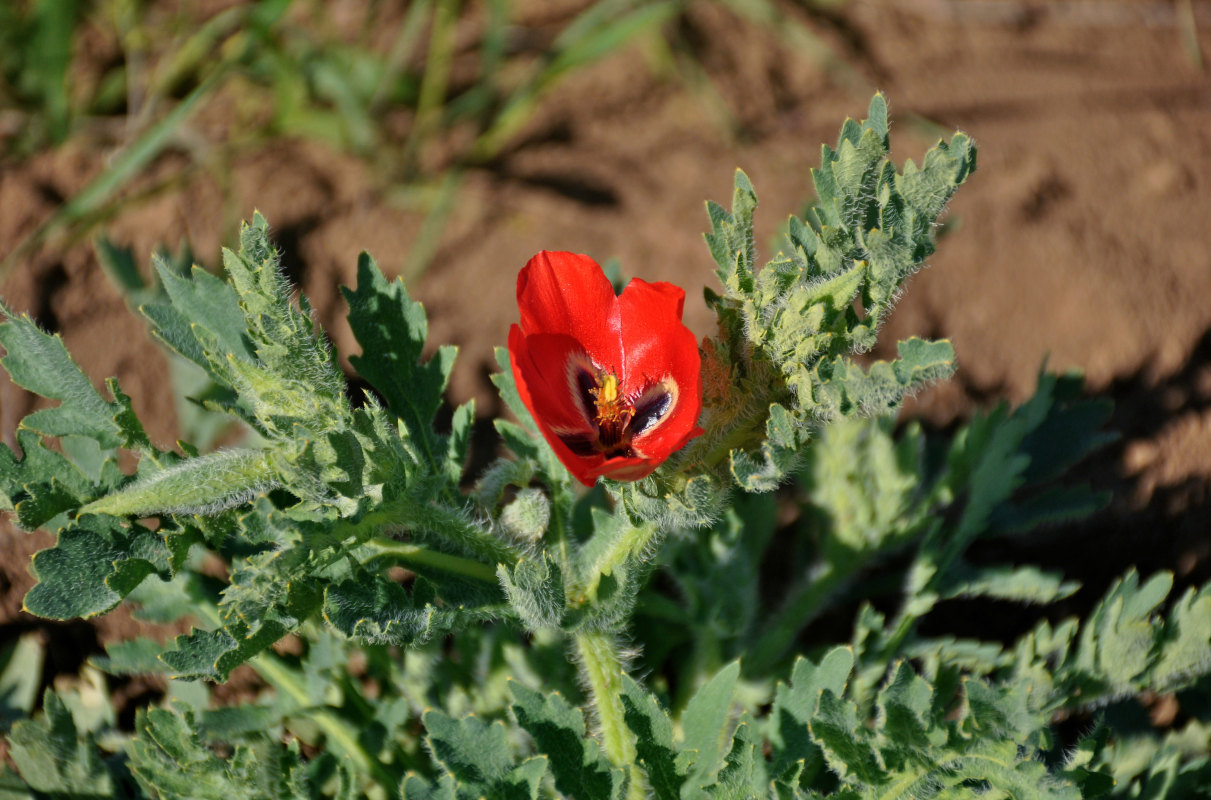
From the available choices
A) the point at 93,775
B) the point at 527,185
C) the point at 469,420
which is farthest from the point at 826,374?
the point at 527,185

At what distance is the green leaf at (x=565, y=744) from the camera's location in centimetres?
216

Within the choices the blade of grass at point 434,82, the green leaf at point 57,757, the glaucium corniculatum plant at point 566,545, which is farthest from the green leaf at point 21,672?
the blade of grass at point 434,82

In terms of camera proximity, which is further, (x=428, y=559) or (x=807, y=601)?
(x=807, y=601)

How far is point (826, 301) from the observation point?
1885mm

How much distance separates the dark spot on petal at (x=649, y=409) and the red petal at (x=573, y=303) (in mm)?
107

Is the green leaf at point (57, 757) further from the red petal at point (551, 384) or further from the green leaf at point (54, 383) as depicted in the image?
the red petal at point (551, 384)

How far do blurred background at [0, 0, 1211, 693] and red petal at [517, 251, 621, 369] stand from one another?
1.65 m

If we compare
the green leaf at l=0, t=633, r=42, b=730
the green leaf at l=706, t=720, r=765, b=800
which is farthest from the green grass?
the green leaf at l=706, t=720, r=765, b=800

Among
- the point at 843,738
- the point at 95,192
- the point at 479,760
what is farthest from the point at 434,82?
the point at 843,738

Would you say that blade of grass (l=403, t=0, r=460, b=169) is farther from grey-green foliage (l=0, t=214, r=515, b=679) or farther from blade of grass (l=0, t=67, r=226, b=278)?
grey-green foliage (l=0, t=214, r=515, b=679)

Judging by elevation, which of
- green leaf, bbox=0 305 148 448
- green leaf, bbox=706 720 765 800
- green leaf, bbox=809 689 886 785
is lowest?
green leaf, bbox=706 720 765 800

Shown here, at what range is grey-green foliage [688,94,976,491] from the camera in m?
1.85

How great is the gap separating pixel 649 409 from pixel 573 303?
0.94ft

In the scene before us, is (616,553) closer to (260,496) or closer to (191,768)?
(260,496)
